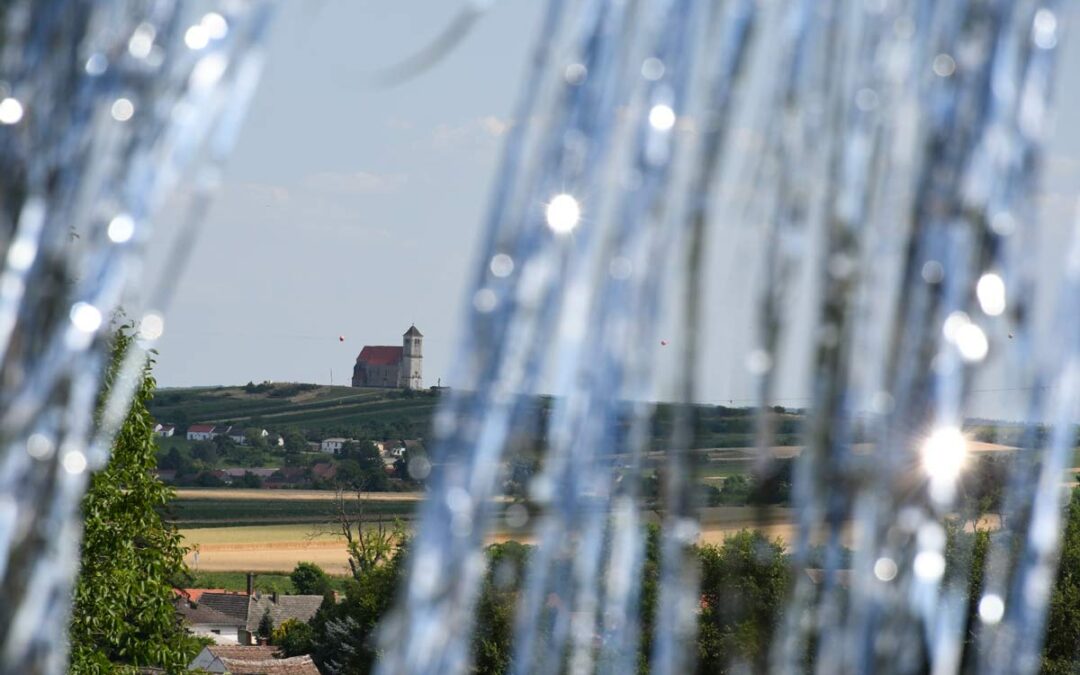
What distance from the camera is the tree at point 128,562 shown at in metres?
9.62

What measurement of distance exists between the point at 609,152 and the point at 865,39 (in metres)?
0.20

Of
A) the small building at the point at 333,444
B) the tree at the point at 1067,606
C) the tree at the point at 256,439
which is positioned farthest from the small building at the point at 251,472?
the tree at the point at 1067,606

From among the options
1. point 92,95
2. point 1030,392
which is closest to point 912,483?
point 1030,392

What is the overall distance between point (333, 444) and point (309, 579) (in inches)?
398

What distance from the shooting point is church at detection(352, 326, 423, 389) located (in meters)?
86.2

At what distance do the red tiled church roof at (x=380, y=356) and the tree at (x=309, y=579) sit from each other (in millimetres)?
33189

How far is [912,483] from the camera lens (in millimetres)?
795

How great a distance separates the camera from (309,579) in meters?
55.5

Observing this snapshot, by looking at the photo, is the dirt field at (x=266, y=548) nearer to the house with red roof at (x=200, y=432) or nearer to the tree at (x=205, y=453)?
the tree at (x=205, y=453)

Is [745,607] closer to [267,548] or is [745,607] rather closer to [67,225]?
[67,225]

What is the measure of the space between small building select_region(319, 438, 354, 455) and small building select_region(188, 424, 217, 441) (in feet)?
17.0

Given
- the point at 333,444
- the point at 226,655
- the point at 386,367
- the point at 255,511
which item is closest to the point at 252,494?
the point at 255,511

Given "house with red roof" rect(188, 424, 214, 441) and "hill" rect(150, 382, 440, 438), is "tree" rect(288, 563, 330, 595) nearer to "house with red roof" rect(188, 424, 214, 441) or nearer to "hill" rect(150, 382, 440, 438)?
"hill" rect(150, 382, 440, 438)

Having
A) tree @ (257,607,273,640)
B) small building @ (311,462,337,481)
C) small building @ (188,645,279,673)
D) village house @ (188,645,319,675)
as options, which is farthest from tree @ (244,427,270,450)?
village house @ (188,645,319,675)
